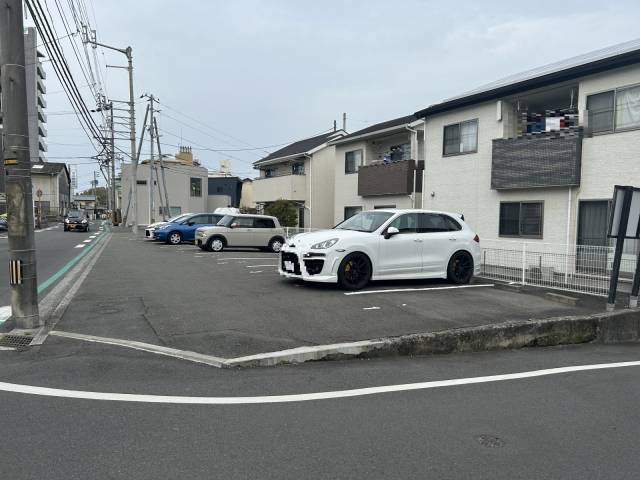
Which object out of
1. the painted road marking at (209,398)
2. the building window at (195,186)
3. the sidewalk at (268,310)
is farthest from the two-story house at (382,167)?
the building window at (195,186)

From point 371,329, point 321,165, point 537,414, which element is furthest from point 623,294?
point 321,165

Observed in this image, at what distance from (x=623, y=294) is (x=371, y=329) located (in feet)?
20.5

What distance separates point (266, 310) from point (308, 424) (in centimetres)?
382

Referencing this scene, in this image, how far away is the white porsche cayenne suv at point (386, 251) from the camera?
923cm

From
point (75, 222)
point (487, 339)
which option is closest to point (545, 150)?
point (487, 339)

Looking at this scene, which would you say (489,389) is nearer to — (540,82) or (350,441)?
(350,441)

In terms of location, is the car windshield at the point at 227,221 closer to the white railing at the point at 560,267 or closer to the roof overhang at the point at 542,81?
the roof overhang at the point at 542,81

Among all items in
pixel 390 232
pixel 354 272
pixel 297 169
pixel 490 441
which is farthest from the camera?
pixel 297 169

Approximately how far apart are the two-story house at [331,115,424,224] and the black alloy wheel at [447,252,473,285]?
30.7 ft

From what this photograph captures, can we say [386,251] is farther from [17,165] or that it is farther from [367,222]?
[17,165]

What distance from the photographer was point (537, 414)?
172 inches

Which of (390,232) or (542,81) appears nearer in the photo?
(390,232)

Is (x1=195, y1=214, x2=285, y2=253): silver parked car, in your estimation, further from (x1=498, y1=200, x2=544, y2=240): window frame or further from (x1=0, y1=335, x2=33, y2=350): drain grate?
(x1=0, y1=335, x2=33, y2=350): drain grate

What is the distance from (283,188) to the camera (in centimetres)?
3156
